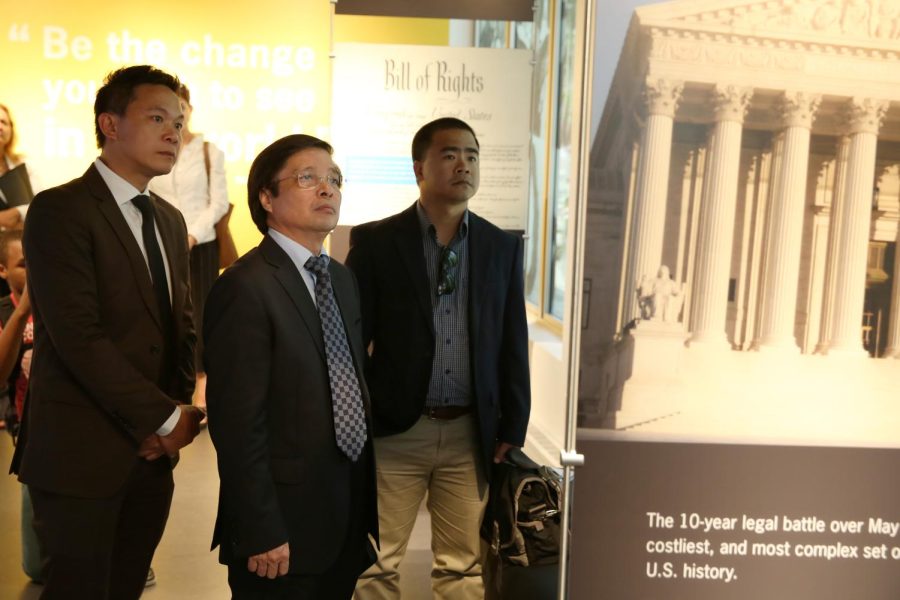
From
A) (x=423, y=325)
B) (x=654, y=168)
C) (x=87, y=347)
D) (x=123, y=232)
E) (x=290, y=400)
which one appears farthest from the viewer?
(x=423, y=325)

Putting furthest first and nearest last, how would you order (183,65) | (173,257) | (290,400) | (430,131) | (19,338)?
1. (183,65)
2. (19,338)
3. (430,131)
4. (173,257)
5. (290,400)

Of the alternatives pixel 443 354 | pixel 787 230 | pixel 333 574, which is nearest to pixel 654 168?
pixel 787 230

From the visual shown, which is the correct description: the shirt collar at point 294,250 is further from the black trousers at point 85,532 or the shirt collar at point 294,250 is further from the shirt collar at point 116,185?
the black trousers at point 85,532

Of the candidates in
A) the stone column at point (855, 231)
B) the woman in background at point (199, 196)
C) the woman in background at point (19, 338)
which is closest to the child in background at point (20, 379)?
the woman in background at point (19, 338)

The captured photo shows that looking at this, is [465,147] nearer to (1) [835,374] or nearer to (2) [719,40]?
(2) [719,40]

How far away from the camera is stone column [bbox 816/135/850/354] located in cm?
190

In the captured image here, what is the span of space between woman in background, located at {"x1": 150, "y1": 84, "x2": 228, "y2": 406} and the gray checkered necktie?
422cm

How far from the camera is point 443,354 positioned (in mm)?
2645

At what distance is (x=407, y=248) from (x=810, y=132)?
3.84 ft

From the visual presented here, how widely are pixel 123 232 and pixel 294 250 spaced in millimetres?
449

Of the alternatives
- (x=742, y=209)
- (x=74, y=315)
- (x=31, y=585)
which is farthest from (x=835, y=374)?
(x=31, y=585)

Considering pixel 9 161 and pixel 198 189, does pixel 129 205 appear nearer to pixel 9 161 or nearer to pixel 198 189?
pixel 198 189

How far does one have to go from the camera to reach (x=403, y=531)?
277 centimetres

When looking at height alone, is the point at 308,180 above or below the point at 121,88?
below
